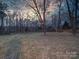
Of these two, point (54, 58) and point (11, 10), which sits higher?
point (11, 10)

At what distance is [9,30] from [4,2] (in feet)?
8.42

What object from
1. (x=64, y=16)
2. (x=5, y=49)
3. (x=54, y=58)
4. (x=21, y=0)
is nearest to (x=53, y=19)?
(x=64, y=16)

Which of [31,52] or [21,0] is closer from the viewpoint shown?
[31,52]

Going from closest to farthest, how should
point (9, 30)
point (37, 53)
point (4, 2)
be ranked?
point (37, 53) → point (9, 30) → point (4, 2)

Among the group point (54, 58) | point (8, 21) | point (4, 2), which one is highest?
point (4, 2)

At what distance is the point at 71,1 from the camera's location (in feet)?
63.4

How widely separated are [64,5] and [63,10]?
1.60ft

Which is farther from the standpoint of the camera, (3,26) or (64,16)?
(64,16)

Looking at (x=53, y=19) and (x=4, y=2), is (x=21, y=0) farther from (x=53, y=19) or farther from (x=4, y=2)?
(x=53, y=19)

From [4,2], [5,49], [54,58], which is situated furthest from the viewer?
[4,2]

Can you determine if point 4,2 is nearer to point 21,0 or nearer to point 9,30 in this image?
point 21,0

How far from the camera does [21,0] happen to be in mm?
19719

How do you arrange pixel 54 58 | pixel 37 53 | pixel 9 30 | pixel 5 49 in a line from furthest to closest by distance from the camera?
pixel 9 30 < pixel 5 49 < pixel 37 53 < pixel 54 58

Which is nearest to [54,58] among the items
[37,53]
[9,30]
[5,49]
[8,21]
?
[37,53]
